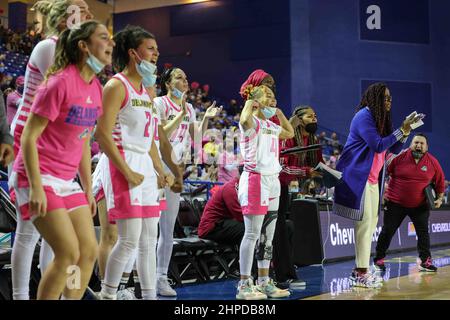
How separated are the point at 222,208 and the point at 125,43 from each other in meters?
2.80

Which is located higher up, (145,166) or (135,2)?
(135,2)

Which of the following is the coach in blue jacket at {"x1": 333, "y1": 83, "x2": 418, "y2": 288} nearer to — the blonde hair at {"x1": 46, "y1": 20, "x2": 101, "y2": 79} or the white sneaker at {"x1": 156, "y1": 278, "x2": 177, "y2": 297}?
the white sneaker at {"x1": 156, "y1": 278, "x2": 177, "y2": 297}

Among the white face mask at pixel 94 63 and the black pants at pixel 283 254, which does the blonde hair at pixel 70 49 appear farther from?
the black pants at pixel 283 254

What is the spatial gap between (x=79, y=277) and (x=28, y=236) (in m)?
0.35

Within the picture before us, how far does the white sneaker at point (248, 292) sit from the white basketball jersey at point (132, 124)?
1801 mm

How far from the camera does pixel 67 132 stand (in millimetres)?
3014

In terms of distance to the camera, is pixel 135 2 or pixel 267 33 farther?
pixel 135 2

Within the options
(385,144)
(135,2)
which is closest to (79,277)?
(385,144)

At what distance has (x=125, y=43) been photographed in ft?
12.5

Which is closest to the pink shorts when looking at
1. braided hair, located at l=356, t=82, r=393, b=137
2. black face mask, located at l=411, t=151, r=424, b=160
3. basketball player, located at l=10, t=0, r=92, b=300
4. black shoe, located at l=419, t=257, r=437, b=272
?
basketball player, located at l=10, t=0, r=92, b=300

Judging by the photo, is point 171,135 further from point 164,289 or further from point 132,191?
point 132,191

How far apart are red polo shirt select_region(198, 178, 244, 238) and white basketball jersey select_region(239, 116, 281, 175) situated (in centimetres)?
107

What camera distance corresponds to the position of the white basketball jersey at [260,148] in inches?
200

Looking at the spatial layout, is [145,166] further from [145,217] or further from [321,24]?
[321,24]
